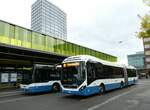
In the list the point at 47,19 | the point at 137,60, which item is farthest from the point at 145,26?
the point at 47,19

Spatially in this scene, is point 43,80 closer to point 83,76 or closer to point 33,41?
point 83,76

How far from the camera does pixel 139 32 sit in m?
10.4

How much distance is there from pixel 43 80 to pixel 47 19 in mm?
142623

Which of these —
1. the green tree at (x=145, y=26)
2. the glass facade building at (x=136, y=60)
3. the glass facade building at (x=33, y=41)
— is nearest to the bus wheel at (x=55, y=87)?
the glass facade building at (x=33, y=41)

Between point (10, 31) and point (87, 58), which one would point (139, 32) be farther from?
point (10, 31)

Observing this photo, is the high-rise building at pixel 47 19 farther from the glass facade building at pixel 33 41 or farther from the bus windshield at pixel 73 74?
the bus windshield at pixel 73 74

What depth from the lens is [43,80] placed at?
54.8ft

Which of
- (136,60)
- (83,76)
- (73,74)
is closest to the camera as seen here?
(83,76)

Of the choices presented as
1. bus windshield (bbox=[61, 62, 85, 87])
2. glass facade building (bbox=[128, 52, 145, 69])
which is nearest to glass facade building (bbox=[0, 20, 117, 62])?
bus windshield (bbox=[61, 62, 85, 87])

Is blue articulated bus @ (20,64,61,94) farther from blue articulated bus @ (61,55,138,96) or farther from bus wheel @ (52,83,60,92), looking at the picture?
blue articulated bus @ (61,55,138,96)

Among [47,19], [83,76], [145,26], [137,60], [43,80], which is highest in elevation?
[47,19]

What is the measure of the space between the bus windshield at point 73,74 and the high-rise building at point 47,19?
136m

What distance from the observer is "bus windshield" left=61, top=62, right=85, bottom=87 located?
41.1 feet

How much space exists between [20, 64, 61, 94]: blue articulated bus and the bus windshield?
1815 mm
